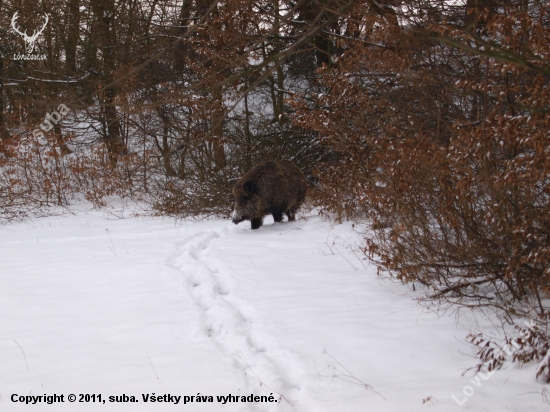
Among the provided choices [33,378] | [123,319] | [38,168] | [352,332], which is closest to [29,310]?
[123,319]

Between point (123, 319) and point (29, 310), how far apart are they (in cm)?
126

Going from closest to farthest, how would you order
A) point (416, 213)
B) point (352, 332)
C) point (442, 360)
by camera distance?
1. point (442, 360)
2. point (352, 332)
3. point (416, 213)

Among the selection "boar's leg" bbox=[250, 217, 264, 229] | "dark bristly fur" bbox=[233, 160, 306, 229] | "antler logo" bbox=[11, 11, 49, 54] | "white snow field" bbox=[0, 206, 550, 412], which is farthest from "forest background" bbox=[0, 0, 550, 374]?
"boar's leg" bbox=[250, 217, 264, 229]

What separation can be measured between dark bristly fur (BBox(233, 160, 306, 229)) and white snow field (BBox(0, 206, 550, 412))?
2.23 m

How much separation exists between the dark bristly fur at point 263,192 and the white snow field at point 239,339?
2.23m

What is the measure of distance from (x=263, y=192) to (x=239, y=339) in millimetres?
5495

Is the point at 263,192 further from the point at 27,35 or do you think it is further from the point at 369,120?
the point at 27,35

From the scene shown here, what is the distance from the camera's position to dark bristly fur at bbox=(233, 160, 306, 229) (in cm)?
946

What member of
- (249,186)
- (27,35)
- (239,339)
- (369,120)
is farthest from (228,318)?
(27,35)

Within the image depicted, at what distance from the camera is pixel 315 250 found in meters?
7.20

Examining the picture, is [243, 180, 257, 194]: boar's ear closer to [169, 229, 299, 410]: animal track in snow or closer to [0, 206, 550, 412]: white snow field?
[169, 229, 299, 410]: animal track in snow

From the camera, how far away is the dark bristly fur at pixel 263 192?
9461 millimetres

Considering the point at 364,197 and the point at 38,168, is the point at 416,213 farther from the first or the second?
the point at 38,168

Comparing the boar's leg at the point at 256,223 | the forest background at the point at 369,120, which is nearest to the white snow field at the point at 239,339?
the forest background at the point at 369,120
